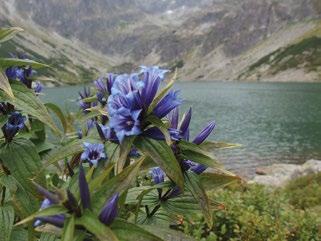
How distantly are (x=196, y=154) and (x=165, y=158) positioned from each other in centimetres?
39

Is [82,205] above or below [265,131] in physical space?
above

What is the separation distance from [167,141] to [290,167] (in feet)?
141

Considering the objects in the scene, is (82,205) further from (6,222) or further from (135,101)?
(6,222)

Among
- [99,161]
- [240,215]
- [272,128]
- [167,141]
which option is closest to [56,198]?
[167,141]

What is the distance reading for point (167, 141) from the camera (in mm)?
2859

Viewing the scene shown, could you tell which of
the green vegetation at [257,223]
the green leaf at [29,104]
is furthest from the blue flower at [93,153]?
the green vegetation at [257,223]

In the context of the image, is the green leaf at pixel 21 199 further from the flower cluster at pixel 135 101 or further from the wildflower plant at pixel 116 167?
the flower cluster at pixel 135 101

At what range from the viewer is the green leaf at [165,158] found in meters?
2.87

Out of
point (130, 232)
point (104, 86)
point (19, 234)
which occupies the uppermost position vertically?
point (104, 86)

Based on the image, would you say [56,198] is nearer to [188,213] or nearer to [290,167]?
[188,213]

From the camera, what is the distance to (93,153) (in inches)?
140

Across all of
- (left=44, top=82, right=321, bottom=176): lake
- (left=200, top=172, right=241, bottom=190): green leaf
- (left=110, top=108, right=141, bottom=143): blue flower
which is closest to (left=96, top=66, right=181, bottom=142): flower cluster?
(left=110, top=108, right=141, bottom=143): blue flower

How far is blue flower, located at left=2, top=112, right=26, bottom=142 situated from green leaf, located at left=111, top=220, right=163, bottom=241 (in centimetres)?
196

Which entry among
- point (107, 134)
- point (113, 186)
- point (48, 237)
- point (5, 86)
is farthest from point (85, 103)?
point (113, 186)
